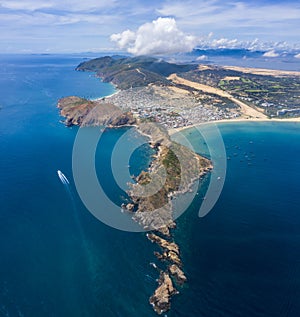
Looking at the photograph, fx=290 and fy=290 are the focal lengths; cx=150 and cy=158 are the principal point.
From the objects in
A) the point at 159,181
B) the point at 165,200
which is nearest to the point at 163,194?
the point at 165,200

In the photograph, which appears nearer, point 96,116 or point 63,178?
point 63,178

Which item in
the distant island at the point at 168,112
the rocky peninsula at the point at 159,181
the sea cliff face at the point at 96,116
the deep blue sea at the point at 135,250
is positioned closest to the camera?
the deep blue sea at the point at 135,250

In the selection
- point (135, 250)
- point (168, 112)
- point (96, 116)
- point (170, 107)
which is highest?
point (96, 116)

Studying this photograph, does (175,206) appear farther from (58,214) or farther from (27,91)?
(27,91)

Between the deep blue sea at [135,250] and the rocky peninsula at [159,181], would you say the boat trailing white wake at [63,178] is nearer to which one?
the deep blue sea at [135,250]

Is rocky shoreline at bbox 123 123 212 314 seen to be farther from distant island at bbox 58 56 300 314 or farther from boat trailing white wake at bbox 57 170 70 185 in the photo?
boat trailing white wake at bbox 57 170 70 185

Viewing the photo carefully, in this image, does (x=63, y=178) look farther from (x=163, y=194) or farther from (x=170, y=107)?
(x=170, y=107)

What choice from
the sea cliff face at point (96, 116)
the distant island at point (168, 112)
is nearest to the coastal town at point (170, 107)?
the distant island at point (168, 112)
